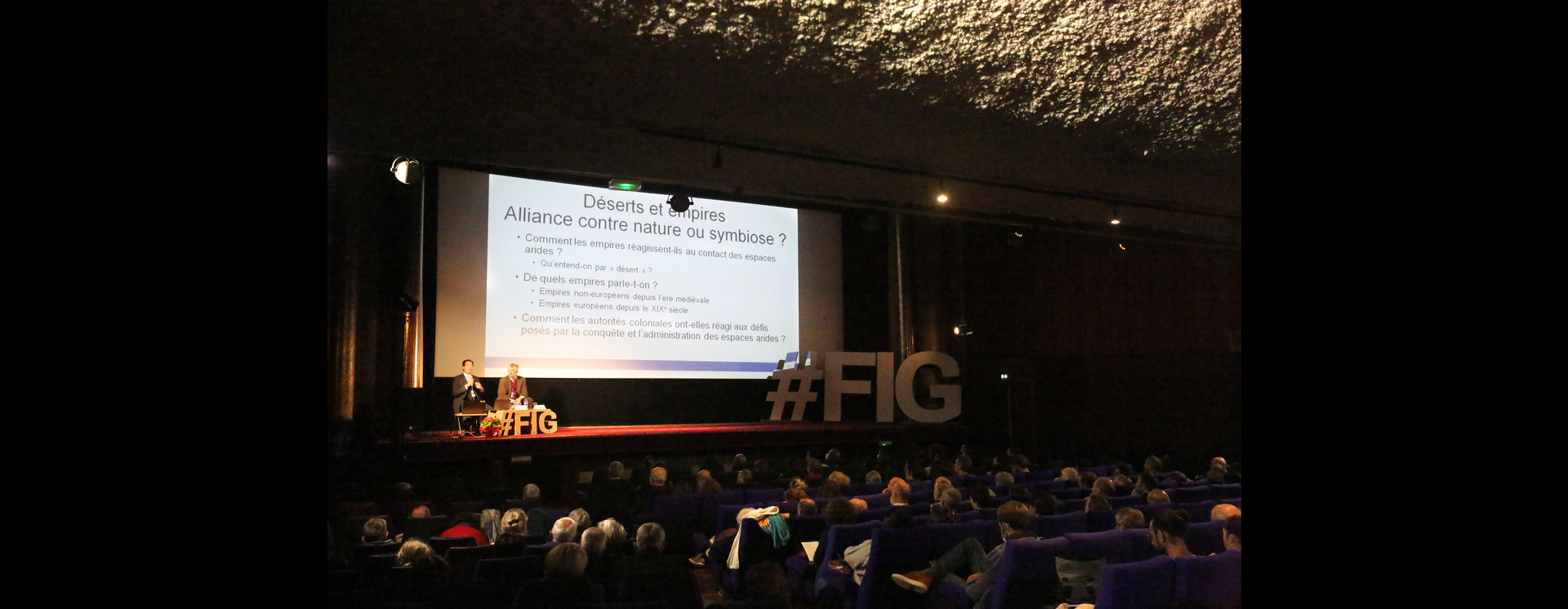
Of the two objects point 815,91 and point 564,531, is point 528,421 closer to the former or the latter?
point 815,91

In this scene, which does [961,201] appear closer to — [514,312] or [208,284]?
[514,312]

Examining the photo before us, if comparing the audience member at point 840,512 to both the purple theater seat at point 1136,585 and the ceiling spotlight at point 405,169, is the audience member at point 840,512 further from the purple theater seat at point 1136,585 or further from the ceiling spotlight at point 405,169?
the ceiling spotlight at point 405,169

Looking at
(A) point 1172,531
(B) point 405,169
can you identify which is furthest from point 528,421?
(A) point 1172,531

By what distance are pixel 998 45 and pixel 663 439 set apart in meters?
6.15

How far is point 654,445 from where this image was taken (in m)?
9.84

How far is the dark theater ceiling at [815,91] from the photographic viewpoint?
4742 mm

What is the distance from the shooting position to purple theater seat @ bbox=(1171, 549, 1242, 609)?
296 centimetres

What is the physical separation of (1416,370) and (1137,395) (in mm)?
11604

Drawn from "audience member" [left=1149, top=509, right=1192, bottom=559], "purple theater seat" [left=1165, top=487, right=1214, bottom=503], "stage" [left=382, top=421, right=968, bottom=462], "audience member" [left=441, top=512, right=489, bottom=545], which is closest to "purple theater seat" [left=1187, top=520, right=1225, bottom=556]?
"audience member" [left=1149, top=509, right=1192, bottom=559]

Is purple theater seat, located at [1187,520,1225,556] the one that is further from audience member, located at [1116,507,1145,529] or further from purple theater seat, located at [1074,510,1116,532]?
purple theater seat, located at [1074,510,1116,532]

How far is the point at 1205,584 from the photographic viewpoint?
9.77 feet

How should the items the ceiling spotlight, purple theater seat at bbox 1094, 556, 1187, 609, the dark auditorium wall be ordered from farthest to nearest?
1. the dark auditorium wall
2. the ceiling spotlight
3. purple theater seat at bbox 1094, 556, 1187, 609

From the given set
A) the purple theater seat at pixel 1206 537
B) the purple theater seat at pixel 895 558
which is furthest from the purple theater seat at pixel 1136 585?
the purple theater seat at pixel 1206 537

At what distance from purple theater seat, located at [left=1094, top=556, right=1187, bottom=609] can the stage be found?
7084 millimetres
